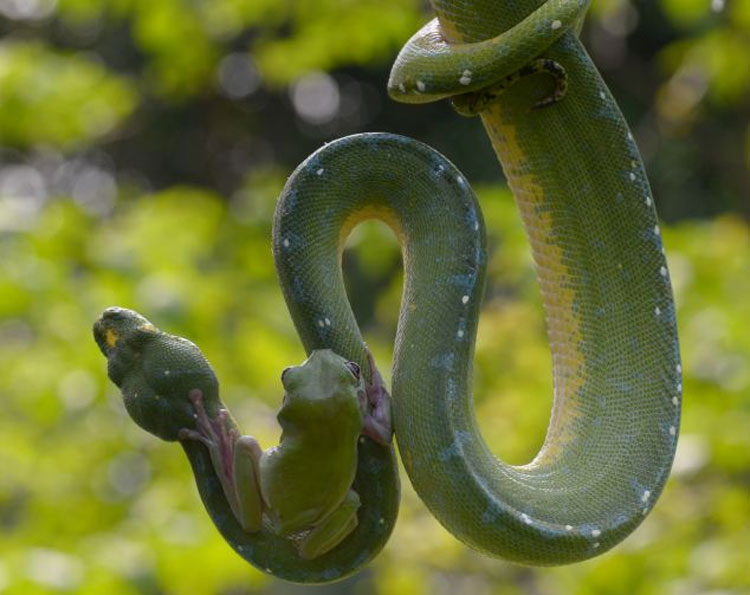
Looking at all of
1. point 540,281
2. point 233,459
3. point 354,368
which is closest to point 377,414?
point 354,368

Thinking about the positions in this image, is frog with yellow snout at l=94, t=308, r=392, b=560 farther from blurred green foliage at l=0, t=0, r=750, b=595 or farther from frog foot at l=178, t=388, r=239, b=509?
blurred green foliage at l=0, t=0, r=750, b=595

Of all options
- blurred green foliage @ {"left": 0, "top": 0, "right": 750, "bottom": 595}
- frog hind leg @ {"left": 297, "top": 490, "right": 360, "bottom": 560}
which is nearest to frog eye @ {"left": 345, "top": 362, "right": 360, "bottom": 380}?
frog hind leg @ {"left": 297, "top": 490, "right": 360, "bottom": 560}

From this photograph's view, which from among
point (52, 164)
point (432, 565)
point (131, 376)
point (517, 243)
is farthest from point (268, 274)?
point (131, 376)

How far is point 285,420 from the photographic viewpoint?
4.54 ft

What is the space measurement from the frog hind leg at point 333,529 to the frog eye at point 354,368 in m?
0.14

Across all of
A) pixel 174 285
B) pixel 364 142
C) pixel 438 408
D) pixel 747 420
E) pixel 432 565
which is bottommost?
pixel 432 565

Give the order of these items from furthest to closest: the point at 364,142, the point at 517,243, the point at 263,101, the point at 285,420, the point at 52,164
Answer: the point at 263,101 < the point at 52,164 < the point at 517,243 < the point at 364,142 < the point at 285,420

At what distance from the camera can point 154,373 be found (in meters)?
1.44

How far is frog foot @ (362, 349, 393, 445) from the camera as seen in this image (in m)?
1.44

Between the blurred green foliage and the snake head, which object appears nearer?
the snake head

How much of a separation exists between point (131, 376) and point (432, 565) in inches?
166

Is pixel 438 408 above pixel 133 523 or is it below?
above

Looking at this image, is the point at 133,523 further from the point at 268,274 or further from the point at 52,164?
the point at 52,164

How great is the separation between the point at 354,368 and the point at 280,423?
11 centimetres
